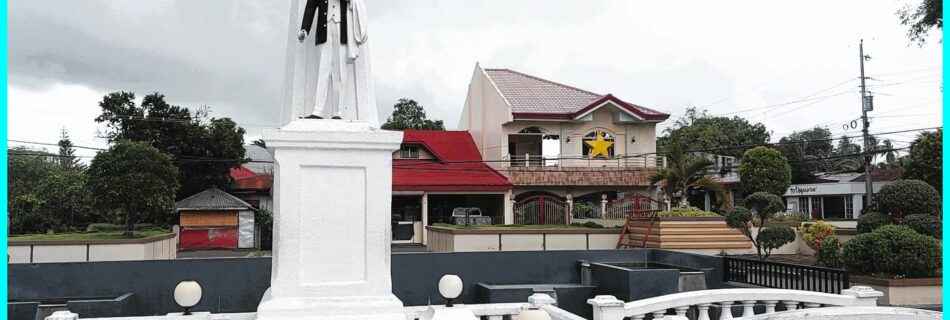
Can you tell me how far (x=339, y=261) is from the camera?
4984 millimetres

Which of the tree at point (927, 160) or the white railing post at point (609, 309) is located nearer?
the white railing post at point (609, 309)

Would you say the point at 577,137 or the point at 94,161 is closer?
the point at 94,161

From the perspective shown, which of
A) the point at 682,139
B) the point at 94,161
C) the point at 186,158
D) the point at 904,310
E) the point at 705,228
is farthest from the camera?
the point at 682,139

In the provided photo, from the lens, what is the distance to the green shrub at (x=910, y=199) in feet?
49.9

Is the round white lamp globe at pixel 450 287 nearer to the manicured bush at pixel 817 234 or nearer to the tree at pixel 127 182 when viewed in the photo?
the manicured bush at pixel 817 234

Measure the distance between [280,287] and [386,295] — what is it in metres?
0.71

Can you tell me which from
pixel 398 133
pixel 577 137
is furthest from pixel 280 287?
pixel 577 137

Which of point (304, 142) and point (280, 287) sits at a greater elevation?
point (304, 142)

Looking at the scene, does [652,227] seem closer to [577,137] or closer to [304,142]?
[577,137]

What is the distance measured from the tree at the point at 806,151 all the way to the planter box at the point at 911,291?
121 ft

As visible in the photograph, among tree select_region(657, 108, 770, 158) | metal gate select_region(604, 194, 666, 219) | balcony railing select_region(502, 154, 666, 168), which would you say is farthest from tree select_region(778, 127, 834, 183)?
metal gate select_region(604, 194, 666, 219)

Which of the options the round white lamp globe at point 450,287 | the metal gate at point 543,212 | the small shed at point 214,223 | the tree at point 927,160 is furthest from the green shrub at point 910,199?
the small shed at point 214,223

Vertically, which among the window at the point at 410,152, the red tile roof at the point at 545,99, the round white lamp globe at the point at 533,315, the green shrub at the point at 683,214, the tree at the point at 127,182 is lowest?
the round white lamp globe at the point at 533,315

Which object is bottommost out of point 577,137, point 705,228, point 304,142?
point 705,228
